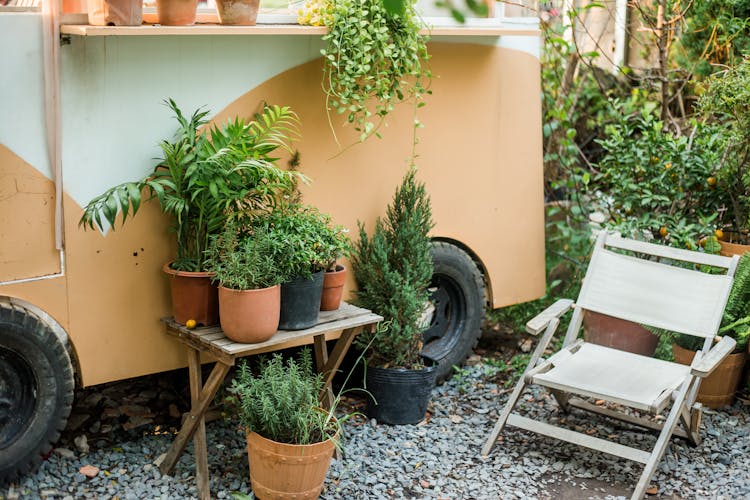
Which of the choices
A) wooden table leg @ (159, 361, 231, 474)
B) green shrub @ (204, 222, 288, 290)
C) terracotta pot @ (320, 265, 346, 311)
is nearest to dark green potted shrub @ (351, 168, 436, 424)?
terracotta pot @ (320, 265, 346, 311)

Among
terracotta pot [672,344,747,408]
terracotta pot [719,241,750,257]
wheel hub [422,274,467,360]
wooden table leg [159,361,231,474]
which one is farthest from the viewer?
wheel hub [422,274,467,360]

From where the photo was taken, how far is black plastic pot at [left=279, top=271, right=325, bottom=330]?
388 cm

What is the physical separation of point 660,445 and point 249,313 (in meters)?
2.02

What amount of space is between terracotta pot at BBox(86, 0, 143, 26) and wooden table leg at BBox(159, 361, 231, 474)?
59.1 inches

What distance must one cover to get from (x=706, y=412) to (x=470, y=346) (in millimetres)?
1428

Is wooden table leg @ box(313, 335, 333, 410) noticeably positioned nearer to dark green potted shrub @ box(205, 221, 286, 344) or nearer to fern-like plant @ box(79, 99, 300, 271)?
dark green potted shrub @ box(205, 221, 286, 344)

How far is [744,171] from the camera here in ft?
17.2

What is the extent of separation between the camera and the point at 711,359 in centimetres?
415

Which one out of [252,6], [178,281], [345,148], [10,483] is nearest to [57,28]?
[252,6]

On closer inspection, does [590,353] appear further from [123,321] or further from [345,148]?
[123,321]

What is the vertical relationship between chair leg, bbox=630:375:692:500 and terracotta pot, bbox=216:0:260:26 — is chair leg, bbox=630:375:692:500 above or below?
below

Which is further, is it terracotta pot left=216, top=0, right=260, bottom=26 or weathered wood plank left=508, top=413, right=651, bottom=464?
weathered wood plank left=508, top=413, right=651, bottom=464

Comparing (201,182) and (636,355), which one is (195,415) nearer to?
(201,182)

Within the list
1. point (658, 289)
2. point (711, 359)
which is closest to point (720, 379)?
point (658, 289)
